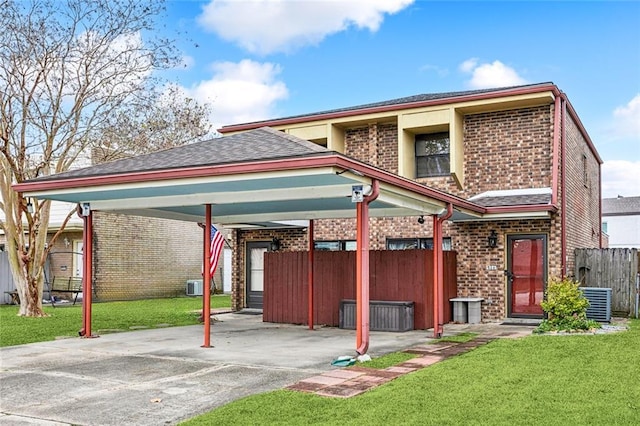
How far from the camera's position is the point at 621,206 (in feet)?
147

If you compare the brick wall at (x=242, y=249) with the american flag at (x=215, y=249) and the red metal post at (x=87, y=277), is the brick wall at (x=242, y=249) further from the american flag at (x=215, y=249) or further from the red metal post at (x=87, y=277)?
the red metal post at (x=87, y=277)

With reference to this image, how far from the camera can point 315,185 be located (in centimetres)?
949

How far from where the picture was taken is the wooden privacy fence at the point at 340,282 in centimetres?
1345

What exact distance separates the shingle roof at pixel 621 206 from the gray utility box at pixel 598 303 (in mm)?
32431

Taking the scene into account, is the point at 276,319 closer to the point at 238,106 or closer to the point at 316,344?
the point at 316,344

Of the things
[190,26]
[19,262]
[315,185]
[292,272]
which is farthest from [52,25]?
[315,185]

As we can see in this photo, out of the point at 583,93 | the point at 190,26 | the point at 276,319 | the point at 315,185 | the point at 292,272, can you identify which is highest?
the point at 190,26

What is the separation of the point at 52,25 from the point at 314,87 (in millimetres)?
10493

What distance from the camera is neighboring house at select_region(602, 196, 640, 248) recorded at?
4247 cm

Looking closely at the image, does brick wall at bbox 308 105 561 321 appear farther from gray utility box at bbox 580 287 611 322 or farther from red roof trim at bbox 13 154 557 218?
red roof trim at bbox 13 154 557 218

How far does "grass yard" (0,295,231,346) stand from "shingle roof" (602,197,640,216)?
105 ft

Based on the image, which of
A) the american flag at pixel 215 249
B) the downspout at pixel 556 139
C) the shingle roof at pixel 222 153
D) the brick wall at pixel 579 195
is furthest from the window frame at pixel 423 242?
the shingle roof at pixel 222 153

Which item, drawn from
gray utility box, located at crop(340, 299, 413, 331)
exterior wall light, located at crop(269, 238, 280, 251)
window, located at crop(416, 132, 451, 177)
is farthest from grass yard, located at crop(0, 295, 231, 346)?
window, located at crop(416, 132, 451, 177)

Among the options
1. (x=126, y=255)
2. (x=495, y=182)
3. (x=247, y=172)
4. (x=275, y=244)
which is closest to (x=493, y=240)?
(x=495, y=182)
